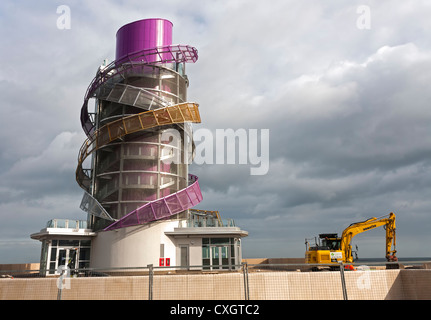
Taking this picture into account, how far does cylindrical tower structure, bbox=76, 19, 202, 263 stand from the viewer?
2852 cm

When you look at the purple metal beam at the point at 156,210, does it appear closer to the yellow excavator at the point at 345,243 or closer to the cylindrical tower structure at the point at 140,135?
the cylindrical tower structure at the point at 140,135

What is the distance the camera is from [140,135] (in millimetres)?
29859

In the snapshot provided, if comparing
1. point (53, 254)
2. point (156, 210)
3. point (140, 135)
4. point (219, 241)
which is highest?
point (140, 135)

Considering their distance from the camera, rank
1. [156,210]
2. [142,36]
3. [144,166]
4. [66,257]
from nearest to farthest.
→ 1. [66,257]
2. [156,210]
3. [144,166]
4. [142,36]

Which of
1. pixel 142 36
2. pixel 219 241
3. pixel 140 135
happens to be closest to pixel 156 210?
pixel 219 241

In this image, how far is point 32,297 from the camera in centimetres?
1359

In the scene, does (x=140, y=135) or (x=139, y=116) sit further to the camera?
(x=140, y=135)

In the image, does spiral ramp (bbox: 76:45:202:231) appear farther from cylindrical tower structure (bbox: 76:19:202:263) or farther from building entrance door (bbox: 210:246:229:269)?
building entrance door (bbox: 210:246:229:269)

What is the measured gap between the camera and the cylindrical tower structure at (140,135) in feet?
93.6

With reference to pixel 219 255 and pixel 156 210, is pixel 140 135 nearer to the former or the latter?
pixel 156 210

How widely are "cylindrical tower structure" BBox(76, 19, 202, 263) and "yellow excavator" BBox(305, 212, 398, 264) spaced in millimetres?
10959

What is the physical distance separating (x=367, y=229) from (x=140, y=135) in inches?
836

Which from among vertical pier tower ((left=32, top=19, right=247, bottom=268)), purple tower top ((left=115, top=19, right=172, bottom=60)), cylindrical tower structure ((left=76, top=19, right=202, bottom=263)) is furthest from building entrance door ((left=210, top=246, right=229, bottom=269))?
purple tower top ((left=115, top=19, right=172, bottom=60))
